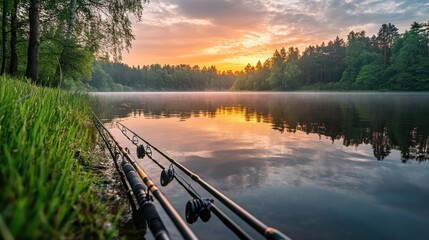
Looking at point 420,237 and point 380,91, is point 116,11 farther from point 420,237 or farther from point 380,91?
point 380,91

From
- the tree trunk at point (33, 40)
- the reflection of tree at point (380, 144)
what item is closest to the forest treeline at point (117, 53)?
the tree trunk at point (33, 40)

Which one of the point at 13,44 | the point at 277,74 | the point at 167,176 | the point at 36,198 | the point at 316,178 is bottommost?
the point at 316,178

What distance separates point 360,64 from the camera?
411 feet

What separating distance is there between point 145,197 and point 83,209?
2710 millimetres

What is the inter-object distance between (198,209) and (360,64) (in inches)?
5494

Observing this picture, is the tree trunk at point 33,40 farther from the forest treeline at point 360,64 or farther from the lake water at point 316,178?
the forest treeline at point 360,64

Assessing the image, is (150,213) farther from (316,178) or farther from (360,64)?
(360,64)

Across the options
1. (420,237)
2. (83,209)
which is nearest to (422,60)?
(420,237)

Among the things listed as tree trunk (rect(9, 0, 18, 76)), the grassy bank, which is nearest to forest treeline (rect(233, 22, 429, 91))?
tree trunk (rect(9, 0, 18, 76))

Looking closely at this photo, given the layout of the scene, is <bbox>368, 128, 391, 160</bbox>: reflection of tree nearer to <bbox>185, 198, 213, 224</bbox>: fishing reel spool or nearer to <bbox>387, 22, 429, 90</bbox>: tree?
<bbox>185, 198, 213, 224</bbox>: fishing reel spool

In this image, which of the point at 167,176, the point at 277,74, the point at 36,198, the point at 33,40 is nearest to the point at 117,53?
the point at 33,40

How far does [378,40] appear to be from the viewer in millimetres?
133000

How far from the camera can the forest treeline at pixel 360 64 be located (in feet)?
338

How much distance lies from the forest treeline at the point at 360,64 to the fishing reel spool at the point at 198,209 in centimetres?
11866
